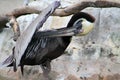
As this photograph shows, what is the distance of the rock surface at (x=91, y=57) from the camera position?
2.65m

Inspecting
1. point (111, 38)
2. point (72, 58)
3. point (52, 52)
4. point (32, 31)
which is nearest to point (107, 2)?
point (111, 38)

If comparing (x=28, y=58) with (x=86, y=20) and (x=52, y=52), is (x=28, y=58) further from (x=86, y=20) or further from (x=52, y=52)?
(x=86, y=20)

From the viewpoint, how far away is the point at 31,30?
2.10 m

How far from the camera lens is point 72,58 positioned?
2.82 m

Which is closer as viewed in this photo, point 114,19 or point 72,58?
point 72,58

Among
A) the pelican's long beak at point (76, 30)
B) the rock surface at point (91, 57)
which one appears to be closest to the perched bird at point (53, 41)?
the pelican's long beak at point (76, 30)

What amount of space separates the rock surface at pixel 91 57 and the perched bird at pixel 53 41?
1.03 feet

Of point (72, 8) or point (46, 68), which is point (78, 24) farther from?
point (72, 8)

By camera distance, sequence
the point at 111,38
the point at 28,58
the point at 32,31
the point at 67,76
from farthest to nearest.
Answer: the point at 111,38
the point at 67,76
the point at 28,58
the point at 32,31

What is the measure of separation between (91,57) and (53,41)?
1.86ft

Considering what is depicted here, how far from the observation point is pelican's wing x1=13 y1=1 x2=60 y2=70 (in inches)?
81.3

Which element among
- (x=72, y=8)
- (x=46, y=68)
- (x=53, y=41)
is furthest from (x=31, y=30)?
(x=72, y=8)

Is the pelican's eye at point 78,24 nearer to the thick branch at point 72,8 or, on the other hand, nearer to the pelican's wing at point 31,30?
the pelican's wing at point 31,30

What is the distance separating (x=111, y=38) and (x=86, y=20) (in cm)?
74
